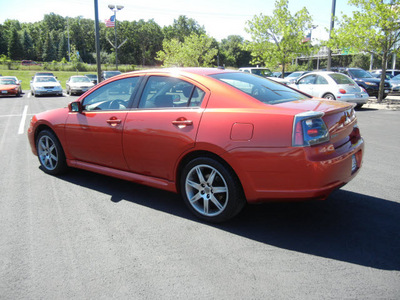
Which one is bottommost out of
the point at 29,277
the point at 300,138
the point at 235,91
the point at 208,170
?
the point at 29,277

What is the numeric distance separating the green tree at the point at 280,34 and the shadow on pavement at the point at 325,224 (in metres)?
20.9

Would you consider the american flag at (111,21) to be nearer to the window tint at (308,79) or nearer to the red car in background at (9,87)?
the red car in background at (9,87)

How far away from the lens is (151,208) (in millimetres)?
4016

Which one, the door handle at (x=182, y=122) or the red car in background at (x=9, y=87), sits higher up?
the door handle at (x=182, y=122)

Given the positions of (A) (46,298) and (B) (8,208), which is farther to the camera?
(B) (8,208)

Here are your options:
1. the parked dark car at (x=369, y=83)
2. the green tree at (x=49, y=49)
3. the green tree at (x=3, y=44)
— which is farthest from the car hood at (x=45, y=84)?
the green tree at (x=3, y=44)

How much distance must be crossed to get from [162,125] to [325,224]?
1.97 metres

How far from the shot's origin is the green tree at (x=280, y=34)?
23203 millimetres

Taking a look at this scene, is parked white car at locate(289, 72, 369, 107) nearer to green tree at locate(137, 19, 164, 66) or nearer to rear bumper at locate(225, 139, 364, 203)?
rear bumper at locate(225, 139, 364, 203)

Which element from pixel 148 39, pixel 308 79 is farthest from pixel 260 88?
pixel 148 39

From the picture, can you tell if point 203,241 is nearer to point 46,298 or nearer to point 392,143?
point 46,298

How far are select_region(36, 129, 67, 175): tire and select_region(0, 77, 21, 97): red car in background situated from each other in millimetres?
20902

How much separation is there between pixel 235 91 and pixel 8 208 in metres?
2.96

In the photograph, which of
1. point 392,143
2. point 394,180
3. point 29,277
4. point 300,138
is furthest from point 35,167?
point 392,143
